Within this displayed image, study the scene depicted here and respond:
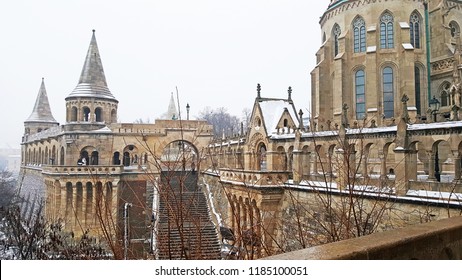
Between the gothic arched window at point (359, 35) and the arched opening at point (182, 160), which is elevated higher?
the gothic arched window at point (359, 35)

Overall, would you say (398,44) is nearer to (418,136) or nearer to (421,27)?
(421,27)

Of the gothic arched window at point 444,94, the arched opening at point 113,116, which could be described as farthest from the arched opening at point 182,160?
the arched opening at point 113,116

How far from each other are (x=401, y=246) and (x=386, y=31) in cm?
2336

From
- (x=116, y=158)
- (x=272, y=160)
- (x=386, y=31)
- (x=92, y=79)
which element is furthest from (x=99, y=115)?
(x=386, y=31)

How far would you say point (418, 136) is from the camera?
11.9m

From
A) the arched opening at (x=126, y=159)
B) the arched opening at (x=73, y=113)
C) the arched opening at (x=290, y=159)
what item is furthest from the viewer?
A: the arched opening at (x=126, y=159)

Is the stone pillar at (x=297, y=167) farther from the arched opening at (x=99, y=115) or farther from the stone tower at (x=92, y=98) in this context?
the arched opening at (x=99, y=115)

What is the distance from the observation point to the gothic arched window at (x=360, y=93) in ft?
77.2

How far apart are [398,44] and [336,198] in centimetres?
1410

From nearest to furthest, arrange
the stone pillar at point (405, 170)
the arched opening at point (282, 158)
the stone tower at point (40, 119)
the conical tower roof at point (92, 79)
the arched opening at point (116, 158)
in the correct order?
the stone pillar at point (405, 170) → the arched opening at point (282, 158) → the conical tower roof at point (92, 79) → the arched opening at point (116, 158) → the stone tower at point (40, 119)

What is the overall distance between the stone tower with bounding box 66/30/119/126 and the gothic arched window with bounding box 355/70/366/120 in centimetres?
2105

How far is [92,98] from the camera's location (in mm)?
31656

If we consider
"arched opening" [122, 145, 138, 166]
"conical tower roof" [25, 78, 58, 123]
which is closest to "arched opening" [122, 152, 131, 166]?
"arched opening" [122, 145, 138, 166]
